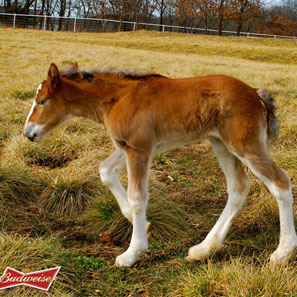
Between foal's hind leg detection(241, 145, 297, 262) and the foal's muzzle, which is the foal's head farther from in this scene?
foal's hind leg detection(241, 145, 297, 262)

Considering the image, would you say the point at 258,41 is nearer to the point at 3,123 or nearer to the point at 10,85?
the point at 10,85

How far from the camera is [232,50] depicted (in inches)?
945

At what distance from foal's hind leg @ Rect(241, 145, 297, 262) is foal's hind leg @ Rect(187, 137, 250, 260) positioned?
0.45 meters

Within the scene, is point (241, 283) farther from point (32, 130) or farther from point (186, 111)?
point (32, 130)

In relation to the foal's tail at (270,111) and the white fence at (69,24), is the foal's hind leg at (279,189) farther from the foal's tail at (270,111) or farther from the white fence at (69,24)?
the white fence at (69,24)

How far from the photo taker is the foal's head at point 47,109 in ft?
13.0

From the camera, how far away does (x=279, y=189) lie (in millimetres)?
3490

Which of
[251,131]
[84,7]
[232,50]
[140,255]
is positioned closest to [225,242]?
[140,255]

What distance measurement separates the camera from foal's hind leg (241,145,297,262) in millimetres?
3490

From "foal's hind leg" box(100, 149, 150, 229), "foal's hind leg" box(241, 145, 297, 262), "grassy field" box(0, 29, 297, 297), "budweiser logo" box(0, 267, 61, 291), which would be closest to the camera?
"budweiser logo" box(0, 267, 61, 291)

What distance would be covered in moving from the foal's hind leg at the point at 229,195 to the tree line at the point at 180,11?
3819 centimetres

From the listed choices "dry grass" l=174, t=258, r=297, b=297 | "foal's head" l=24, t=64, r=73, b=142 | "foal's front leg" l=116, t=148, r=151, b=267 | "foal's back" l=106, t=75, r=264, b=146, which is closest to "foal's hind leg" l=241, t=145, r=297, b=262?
"foal's back" l=106, t=75, r=264, b=146

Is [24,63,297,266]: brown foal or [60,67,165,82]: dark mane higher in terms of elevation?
[60,67,165,82]: dark mane

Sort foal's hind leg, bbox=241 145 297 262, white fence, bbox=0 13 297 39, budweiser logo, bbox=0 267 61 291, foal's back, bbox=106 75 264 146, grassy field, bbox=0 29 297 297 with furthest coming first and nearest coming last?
white fence, bbox=0 13 297 39 < foal's back, bbox=106 75 264 146 < foal's hind leg, bbox=241 145 297 262 < grassy field, bbox=0 29 297 297 < budweiser logo, bbox=0 267 61 291
